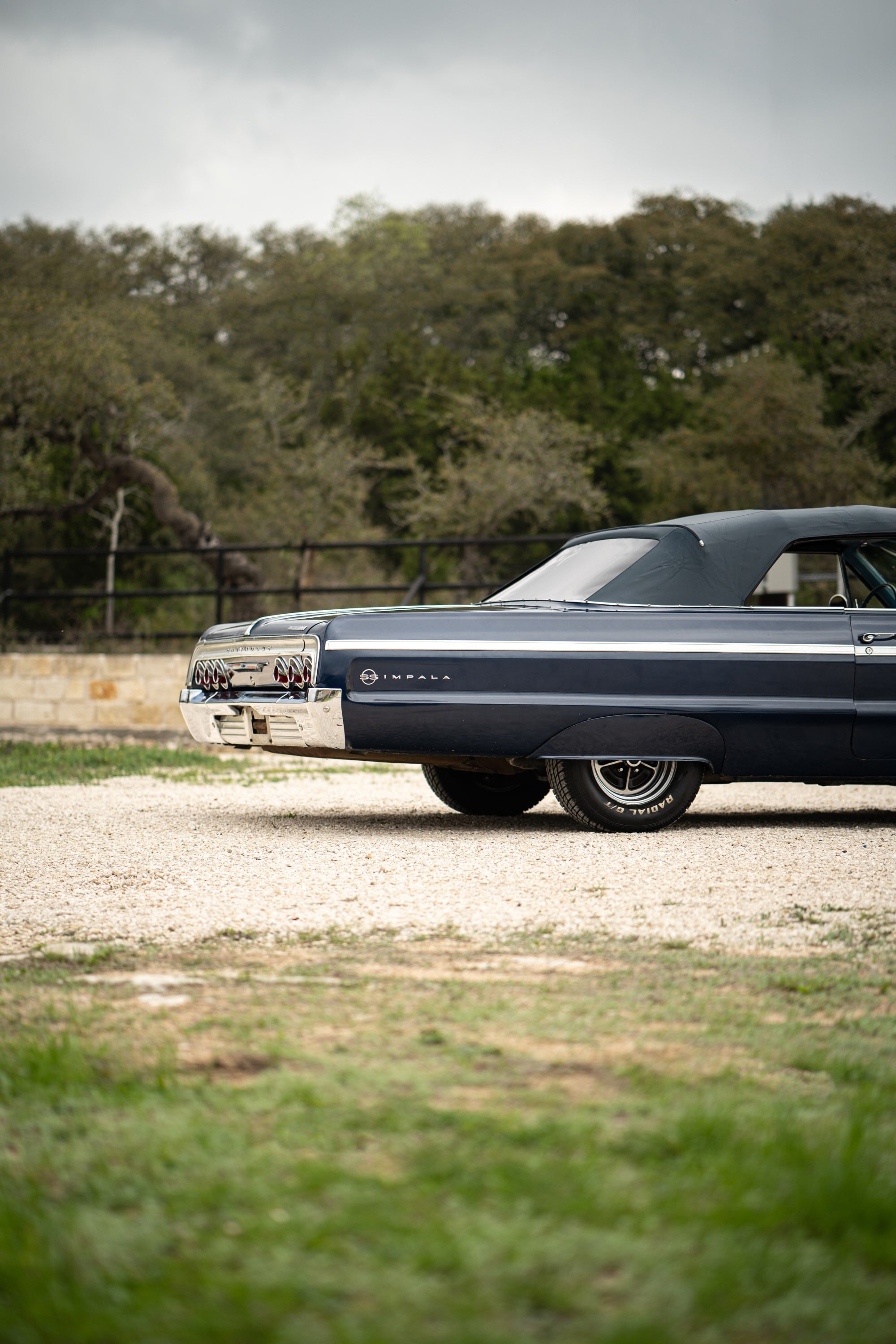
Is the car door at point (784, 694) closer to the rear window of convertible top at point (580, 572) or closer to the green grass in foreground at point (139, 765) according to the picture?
the rear window of convertible top at point (580, 572)

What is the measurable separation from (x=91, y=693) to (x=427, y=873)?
420 inches

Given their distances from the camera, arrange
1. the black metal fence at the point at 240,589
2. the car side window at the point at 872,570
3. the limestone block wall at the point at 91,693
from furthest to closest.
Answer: the black metal fence at the point at 240,589 < the limestone block wall at the point at 91,693 < the car side window at the point at 872,570

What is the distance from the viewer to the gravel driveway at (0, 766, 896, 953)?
4785 millimetres

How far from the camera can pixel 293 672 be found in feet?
22.9

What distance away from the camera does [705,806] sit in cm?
945

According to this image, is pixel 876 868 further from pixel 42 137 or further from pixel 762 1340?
pixel 42 137

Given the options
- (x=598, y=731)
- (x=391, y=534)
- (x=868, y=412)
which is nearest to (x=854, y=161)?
(x=868, y=412)

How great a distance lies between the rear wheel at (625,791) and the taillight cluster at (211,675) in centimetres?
172

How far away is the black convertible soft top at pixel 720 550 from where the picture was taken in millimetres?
7266

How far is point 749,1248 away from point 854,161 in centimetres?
3382

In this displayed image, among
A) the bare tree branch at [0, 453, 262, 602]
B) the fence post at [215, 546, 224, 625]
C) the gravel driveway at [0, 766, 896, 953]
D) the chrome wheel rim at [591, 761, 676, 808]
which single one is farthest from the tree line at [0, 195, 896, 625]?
the chrome wheel rim at [591, 761, 676, 808]

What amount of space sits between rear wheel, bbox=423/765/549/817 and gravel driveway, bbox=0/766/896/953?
13cm

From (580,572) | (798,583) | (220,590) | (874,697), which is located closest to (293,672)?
(580,572)

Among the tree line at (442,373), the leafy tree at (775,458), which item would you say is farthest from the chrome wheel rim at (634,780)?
the leafy tree at (775,458)
